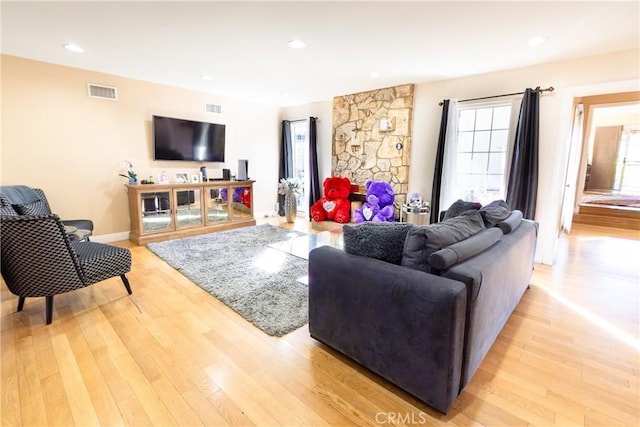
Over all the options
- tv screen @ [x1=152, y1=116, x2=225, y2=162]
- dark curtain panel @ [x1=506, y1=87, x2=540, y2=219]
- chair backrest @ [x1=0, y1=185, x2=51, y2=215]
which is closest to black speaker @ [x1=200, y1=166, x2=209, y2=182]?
tv screen @ [x1=152, y1=116, x2=225, y2=162]

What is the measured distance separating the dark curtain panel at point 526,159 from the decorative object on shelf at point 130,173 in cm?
523

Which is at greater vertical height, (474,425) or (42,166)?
(42,166)

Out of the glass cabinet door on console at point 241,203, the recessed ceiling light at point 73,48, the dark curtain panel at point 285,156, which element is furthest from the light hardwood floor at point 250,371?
the dark curtain panel at point 285,156

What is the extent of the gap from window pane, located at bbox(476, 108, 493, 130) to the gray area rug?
3137mm

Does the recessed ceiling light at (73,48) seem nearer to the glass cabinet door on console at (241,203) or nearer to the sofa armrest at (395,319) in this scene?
the glass cabinet door on console at (241,203)

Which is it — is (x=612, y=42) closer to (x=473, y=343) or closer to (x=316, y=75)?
(x=316, y=75)

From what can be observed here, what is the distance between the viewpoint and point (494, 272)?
1.72 metres

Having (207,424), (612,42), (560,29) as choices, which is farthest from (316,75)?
(207,424)

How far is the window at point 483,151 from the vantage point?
410cm

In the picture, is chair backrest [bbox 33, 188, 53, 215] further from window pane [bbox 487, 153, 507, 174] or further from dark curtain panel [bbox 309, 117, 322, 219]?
window pane [bbox 487, 153, 507, 174]

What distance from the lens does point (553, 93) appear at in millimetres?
3600

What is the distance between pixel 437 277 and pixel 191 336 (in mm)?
1756

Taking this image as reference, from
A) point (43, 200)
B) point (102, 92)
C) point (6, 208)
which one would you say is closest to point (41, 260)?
point (6, 208)

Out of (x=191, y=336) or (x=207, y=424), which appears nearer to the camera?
(x=207, y=424)
